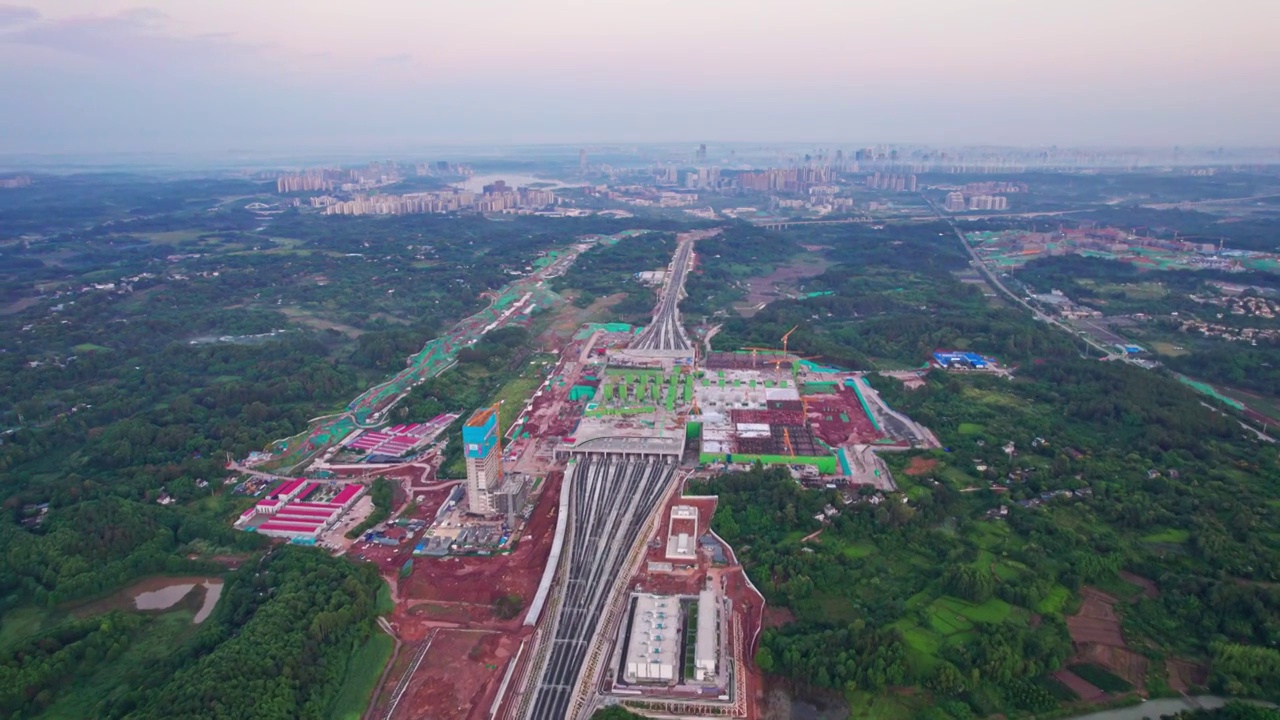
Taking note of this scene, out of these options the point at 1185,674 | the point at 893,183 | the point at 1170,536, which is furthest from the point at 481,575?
the point at 893,183

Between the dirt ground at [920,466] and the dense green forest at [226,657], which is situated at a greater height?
the dirt ground at [920,466]

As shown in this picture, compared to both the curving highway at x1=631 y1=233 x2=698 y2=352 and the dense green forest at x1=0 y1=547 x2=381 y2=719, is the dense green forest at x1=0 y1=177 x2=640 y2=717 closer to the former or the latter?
the dense green forest at x1=0 y1=547 x2=381 y2=719

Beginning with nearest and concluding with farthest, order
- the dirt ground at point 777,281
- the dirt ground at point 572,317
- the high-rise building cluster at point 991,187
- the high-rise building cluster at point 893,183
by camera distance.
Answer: the dirt ground at point 572,317 < the dirt ground at point 777,281 < the high-rise building cluster at point 991,187 < the high-rise building cluster at point 893,183

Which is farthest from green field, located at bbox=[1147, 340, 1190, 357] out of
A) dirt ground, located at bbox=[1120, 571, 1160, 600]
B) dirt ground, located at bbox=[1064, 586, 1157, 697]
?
dirt ground, located at bbox=[1064, 586, 1157, 697]

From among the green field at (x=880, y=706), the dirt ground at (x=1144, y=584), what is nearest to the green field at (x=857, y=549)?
the green field at (x=880, y=706)

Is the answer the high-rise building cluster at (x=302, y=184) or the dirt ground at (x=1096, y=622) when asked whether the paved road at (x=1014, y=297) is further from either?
the high-rise building cluster at (x=302, y=184)
